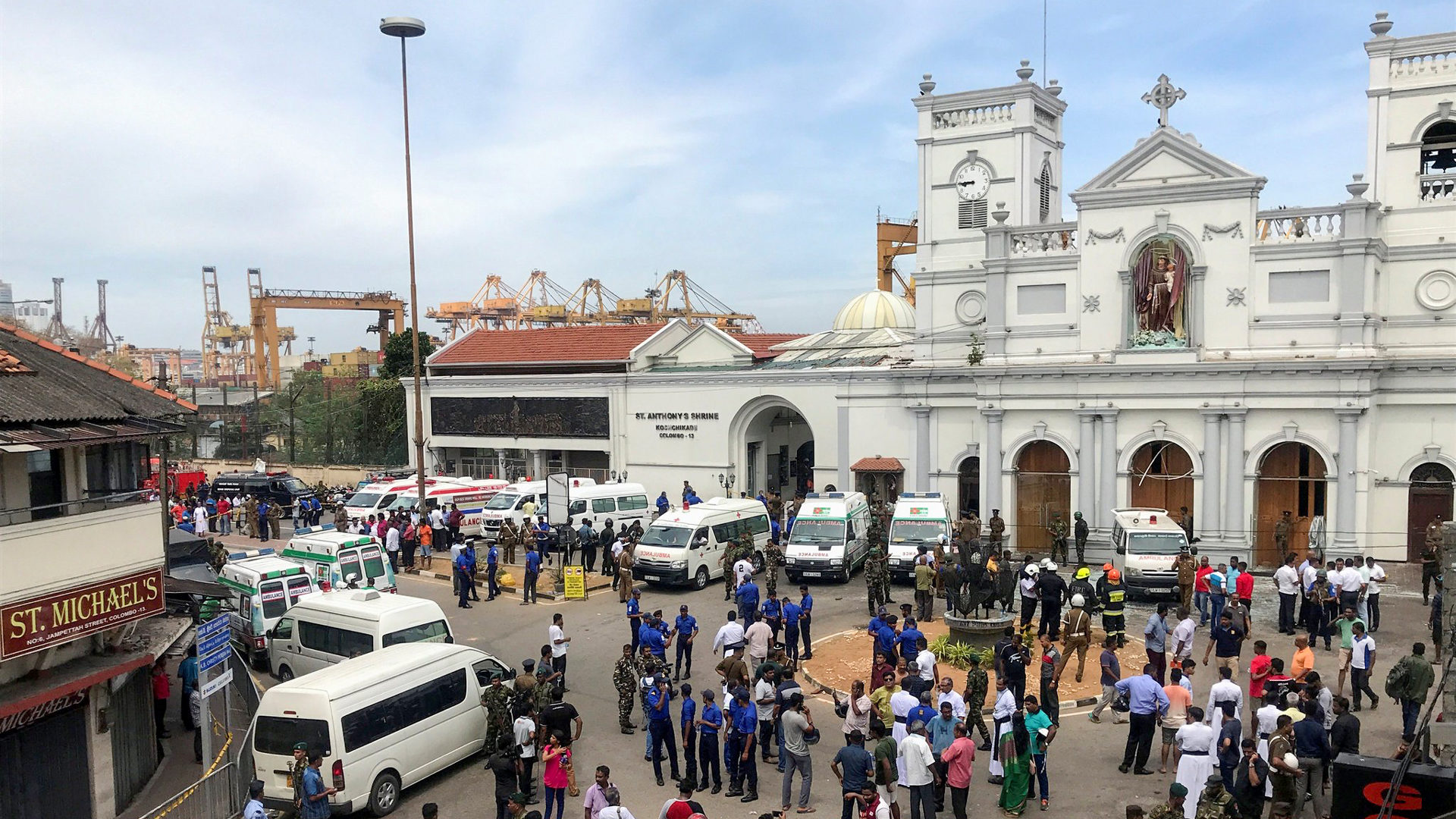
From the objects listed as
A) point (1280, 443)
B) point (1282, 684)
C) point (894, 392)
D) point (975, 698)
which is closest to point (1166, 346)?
A: point (1280, 443)

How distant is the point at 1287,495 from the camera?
27.2 m

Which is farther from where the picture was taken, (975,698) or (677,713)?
(677,713)

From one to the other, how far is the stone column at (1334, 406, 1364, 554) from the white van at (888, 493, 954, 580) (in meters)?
9.95

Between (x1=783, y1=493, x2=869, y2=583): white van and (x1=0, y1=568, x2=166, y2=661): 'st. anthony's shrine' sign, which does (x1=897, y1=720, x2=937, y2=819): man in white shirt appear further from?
(x1=783, y1=493, x2=869, y2=583): white van

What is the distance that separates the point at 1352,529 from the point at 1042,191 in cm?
1379

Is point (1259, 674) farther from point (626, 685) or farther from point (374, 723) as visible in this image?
point (374, 723)

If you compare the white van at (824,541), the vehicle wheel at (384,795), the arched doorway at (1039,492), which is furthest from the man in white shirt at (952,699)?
the arched doorway at (1039,492)

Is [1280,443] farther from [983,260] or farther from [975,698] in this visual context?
[975,698]

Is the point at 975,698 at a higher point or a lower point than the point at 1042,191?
lower

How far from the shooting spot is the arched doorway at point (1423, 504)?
26.4 meters

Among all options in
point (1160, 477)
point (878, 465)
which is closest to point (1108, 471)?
point (1160, 477)

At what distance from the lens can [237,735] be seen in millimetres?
15125

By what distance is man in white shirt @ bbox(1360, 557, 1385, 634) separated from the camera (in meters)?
19.3

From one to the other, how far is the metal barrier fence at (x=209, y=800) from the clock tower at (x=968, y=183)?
80.9 feet
